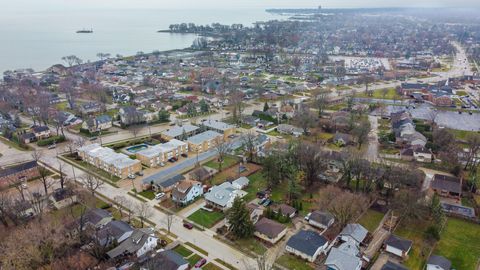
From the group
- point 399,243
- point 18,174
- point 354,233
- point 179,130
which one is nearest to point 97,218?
point 18,174

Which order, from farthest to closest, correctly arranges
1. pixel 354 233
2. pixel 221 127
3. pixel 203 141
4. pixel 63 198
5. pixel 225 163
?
pixel 221 127, pixel 203 141, pixel 225 163, pixel 63 198, pixel 354 233

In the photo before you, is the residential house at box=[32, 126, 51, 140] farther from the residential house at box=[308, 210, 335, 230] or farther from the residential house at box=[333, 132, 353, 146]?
the residential house at box=[333, 132, 353, 146]

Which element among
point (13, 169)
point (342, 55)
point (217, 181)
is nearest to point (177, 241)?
point (217, 181)

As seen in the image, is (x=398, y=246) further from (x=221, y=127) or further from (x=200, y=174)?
(x=221, y=127)

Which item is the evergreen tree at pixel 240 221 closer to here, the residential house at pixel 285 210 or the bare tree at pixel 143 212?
the residential house at pixel 285 210

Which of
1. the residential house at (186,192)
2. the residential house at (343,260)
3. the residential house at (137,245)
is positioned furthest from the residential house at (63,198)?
the residential house at (343,260)

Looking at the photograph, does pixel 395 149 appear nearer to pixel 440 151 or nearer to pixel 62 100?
pixel 440 151
